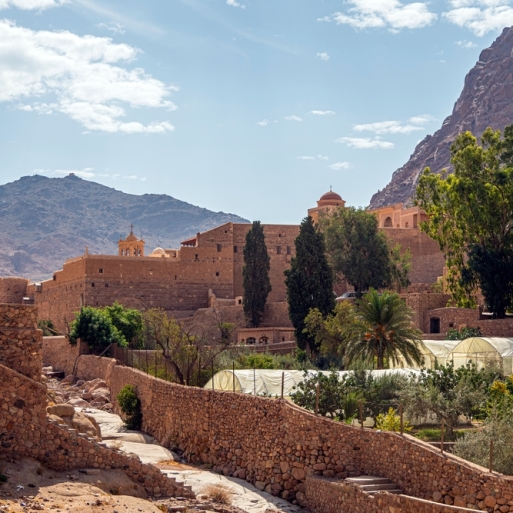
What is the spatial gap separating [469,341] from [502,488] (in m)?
14.3

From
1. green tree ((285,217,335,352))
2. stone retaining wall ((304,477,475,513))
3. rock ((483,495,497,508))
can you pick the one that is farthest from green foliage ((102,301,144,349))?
rock ((483,495,497,508))

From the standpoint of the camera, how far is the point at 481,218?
3438cm

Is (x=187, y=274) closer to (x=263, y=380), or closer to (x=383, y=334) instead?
(x=383, y=334)

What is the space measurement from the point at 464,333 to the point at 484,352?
736cm

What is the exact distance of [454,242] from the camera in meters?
38.0

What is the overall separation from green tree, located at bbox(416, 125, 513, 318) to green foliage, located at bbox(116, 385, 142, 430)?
14747 mm

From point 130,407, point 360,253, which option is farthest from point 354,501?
point 360,253

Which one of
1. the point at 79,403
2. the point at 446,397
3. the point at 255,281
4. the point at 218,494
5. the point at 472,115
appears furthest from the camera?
the point at 472,115

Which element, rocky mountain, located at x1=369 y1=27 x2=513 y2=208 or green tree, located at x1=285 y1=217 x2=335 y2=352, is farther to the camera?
rocky mountain, located at x1=369 y1=27 x2=513 y2=208

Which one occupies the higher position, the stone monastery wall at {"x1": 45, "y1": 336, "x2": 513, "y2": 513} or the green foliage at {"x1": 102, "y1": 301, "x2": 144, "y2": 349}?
the green foliage at {"x1": 102, "y1": 301, "x2": 144, "y2": 349}

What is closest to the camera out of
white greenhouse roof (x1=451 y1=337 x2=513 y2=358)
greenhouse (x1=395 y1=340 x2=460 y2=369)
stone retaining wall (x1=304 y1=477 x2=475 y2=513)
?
stone retaining wall (x1=304 y1=477 x2=475 y2=513)

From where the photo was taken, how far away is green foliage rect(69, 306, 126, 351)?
38031mm

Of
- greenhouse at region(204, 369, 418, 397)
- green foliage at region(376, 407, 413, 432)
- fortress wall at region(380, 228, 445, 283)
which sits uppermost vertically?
fortress wall at region(380, 228, 445, 283)

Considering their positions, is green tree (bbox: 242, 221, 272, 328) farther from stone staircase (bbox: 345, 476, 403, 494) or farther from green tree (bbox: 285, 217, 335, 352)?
stone staircase (bbox: 345, 476, 403, 494)
